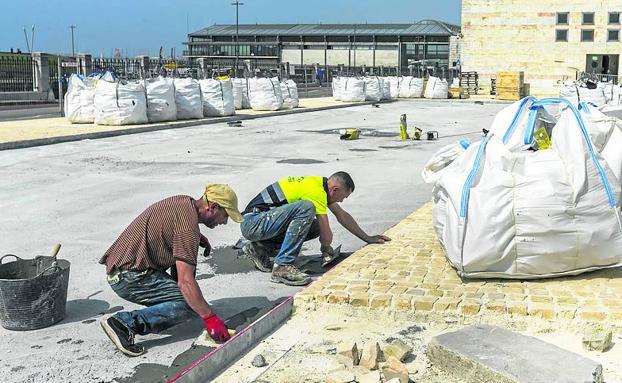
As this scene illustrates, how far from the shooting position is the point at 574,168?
505 centimetres

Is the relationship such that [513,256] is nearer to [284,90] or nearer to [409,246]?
[409,246]

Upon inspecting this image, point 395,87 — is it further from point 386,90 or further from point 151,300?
point 151,300

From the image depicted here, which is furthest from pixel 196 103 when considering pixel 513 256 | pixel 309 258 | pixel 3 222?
pixel 513 256

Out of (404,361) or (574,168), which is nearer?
(404,361)

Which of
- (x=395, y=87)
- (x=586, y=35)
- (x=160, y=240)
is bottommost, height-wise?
(x=160, y=240)

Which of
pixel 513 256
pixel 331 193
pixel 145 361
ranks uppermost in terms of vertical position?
pixel 331 193

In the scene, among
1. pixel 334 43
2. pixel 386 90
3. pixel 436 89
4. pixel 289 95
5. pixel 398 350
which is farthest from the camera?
pixel 334 43

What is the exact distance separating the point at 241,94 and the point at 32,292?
23119 mm

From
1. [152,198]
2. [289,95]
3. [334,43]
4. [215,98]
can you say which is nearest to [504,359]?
[152,198]

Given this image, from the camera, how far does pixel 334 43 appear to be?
9781cm

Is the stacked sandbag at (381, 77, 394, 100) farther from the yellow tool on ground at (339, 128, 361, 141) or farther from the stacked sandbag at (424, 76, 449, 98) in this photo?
the yellow tool on ground at (339, 128, 361, 141)

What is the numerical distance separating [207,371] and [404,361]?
118 centimetres

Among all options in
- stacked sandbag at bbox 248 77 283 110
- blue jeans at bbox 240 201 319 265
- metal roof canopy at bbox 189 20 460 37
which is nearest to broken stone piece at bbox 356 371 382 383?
blue jeans at bbox 240 201 319 265

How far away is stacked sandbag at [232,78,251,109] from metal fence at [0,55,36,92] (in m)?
13.7
